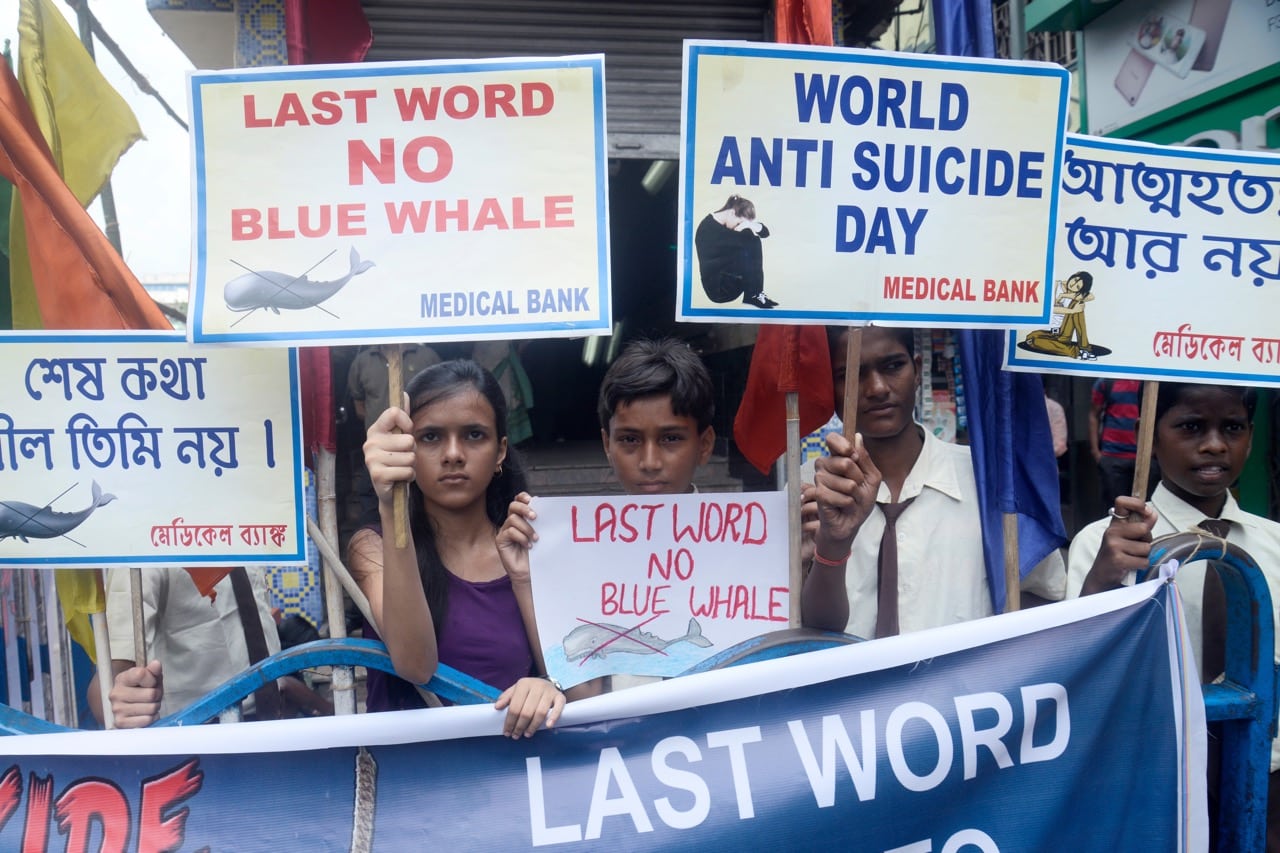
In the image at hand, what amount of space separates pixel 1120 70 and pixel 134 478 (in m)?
6.54

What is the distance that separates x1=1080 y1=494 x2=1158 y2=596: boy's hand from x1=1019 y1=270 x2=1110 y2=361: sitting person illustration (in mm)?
327

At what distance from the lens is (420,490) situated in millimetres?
2059

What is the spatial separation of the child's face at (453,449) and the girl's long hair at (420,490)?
0.07 feet

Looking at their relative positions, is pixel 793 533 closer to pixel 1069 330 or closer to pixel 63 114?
pixel 1069 330

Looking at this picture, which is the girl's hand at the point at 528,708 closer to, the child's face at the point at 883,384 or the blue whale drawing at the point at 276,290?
the blue whale drawing at the point at 276,290

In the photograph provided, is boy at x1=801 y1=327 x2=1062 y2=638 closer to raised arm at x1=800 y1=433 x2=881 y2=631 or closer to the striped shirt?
raised arm at x1=800 y1=433 x2=881 y2=631

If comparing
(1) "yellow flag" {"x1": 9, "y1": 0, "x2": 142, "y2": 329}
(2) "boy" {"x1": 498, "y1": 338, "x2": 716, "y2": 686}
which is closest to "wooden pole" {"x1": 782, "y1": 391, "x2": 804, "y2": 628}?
(2) "boy" {"x1": 498, "y1": 338, "x2": 716, "y2": 686}

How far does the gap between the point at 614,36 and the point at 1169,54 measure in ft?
11.9

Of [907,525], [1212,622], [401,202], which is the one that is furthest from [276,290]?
[1212,622]

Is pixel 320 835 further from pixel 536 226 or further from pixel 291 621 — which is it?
pixel 291 621

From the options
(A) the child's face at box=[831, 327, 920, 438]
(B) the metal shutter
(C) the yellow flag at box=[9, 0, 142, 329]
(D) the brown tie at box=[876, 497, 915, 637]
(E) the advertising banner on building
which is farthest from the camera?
(E) the advertising banner on building

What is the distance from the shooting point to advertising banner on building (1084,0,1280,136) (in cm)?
481

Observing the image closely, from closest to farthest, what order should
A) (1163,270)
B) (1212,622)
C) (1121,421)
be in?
1. (1163,270)
2. (1212,622)
3. (1121,421)

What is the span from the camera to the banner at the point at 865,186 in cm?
167
